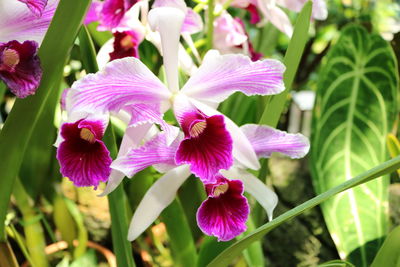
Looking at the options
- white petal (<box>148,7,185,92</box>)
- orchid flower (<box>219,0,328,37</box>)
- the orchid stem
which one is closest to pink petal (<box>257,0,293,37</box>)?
orchid flower (<box>219,0,328,37</box>)

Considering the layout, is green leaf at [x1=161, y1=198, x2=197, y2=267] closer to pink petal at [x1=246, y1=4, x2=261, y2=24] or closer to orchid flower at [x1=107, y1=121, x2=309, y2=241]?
orchid flower at [x1=107, y1=121, x2=309, y2=241]

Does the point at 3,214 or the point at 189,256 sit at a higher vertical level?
the point at 3,214

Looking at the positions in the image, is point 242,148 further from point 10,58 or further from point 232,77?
point 10,58

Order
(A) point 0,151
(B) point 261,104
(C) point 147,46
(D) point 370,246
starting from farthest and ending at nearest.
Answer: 1. (C) point 147,46
2. (D) point 370,246
3. (B) point 261,104
4. (A) point 0,151

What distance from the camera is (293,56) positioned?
75 centimetres

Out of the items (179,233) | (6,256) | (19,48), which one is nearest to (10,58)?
(19,48)

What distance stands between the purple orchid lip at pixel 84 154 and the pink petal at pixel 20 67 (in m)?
0.07

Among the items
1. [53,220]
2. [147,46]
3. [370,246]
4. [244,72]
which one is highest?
[244,72]

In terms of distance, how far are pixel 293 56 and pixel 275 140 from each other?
0.12 m

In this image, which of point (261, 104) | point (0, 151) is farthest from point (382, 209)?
point (0, 151)

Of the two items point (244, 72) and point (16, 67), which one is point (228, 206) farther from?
point (16, 67)

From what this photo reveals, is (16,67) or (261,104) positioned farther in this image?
(261,104)

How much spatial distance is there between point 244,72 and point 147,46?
58 cm

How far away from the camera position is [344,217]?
1035mm
